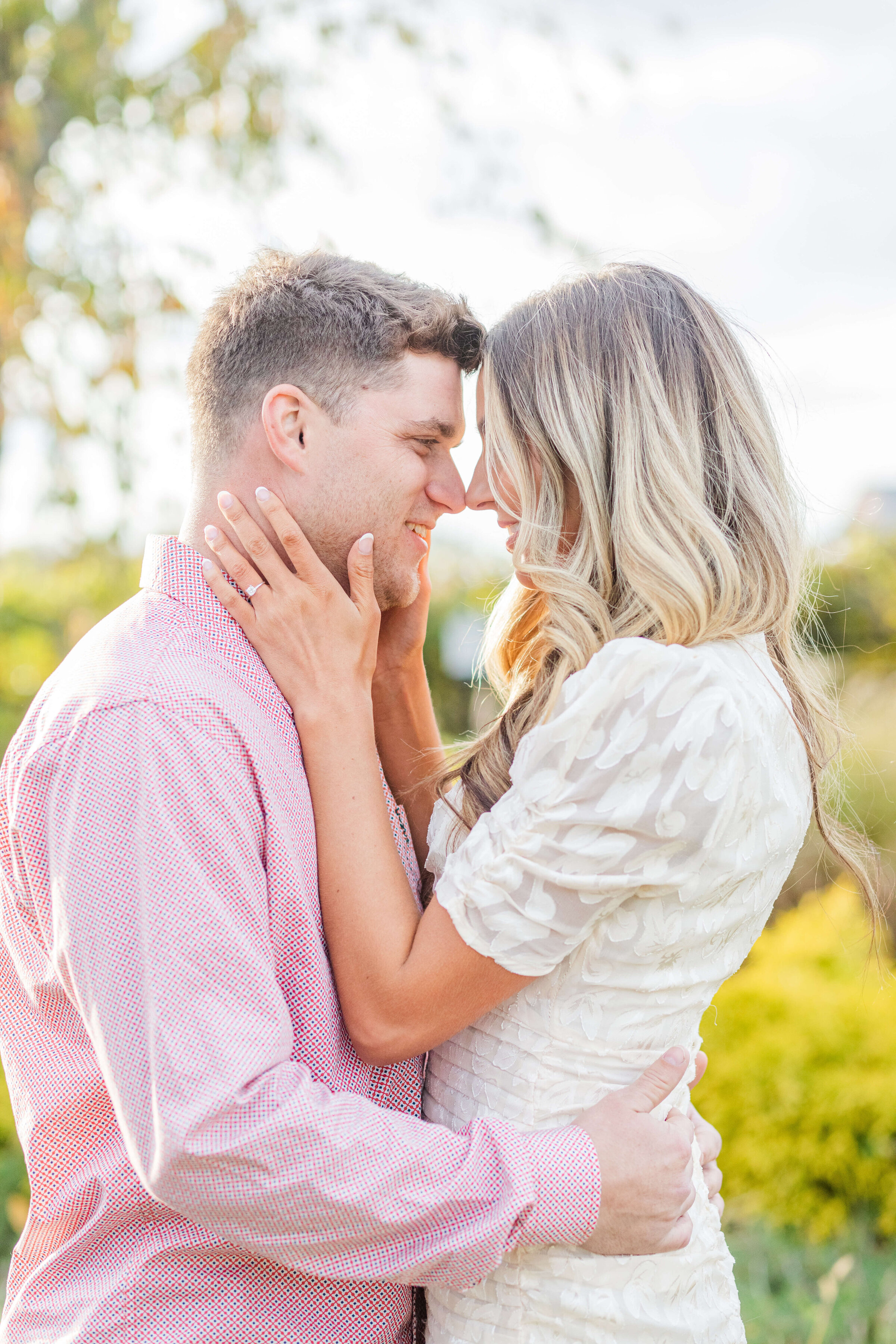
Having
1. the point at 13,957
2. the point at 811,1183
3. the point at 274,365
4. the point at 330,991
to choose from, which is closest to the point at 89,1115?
the point at 13,957

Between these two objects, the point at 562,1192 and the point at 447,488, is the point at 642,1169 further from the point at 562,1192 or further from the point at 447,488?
the point at 447,488

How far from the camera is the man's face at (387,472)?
6.86 ft

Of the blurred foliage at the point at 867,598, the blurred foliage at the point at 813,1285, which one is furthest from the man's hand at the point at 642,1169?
the blurred foliage at the point at 867,598

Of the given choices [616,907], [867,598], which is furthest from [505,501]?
[867,598]

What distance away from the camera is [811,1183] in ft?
14.3

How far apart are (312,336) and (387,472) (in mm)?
285

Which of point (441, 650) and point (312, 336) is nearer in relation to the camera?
point (312, 336)

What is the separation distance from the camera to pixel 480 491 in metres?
2.29

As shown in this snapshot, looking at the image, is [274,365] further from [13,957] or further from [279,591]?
[13,957]

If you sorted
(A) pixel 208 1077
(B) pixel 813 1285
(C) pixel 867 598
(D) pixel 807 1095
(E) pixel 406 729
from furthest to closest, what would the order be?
(C) pixel 867 598 < (D) pixel 807 1095 < (B) pixel 813 1285 < (E) pixel 406 729 < (A) pixel 208 1077

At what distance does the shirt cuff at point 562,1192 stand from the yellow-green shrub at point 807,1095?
273 cm

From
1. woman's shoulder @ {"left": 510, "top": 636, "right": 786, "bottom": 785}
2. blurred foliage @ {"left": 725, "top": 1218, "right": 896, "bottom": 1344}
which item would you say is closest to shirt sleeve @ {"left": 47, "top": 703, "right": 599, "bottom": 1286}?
woman's shoulder @ {"left": 510, "top": 636, "right": 786, "bottom": 785}

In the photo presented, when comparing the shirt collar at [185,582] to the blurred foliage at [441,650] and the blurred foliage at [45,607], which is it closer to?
the blurred foliage at [45,607]

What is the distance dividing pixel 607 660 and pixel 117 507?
4357 millimetres
